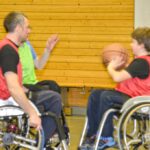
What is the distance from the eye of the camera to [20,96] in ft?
9.94

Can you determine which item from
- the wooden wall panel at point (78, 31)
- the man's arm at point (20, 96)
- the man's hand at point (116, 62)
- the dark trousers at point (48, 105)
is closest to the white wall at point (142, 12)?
the wooden wall panel at point (78, 31)

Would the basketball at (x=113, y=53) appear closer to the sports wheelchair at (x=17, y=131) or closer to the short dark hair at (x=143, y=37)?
the short dark hair at (x=143, y=37)

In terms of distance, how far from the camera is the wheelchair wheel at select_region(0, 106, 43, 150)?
10.5 ft

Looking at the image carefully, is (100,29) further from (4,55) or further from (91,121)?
(4,55)

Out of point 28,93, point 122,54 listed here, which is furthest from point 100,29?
point 28,93

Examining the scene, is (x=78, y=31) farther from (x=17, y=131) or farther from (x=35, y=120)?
(x=35, y=120)

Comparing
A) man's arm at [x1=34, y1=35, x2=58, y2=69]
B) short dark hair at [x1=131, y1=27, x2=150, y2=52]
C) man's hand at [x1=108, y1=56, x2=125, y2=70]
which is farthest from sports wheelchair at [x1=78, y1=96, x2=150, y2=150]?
man's arm at [x1=34, y1=35, x2=58, y2=69]

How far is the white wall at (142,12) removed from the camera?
608cm

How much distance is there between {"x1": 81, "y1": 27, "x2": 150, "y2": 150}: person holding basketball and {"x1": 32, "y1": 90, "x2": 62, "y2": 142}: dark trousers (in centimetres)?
33

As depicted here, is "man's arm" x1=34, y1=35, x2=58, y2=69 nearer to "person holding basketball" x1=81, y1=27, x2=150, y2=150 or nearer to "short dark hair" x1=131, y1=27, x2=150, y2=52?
"person holding basketball" x1=81, y1=27, x2=150, y2=150

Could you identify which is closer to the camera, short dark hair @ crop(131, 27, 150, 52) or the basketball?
short dark hair @ crop(131, 27, 150, 52)

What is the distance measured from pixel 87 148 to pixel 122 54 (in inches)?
33.5

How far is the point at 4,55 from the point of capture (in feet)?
10.2

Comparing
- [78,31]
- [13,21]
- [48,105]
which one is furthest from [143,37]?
[78,31]
